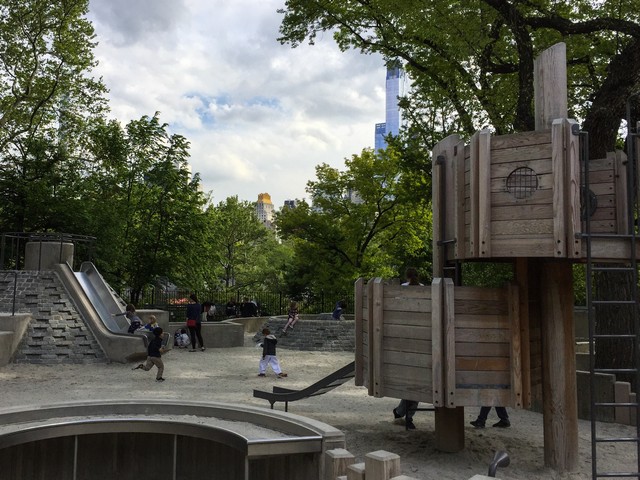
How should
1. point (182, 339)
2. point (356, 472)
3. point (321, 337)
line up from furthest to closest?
1. point (321, 337)
2. point (182, 339)
3. point (356, 472)

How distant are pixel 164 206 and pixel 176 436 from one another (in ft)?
86.7

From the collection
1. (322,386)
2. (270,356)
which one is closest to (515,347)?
(322,386)

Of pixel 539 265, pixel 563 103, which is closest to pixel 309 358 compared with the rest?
pixel 539 265

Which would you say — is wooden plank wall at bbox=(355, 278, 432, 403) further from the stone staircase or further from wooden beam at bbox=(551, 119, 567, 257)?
the stone staircase

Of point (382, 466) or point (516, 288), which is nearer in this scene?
point (382, 466)

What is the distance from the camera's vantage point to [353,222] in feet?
107

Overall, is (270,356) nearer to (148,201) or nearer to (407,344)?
(407,344)

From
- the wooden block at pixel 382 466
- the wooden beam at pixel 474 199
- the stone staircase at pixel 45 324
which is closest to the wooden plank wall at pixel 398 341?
the wooden beam at pixel 474 199

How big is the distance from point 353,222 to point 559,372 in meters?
24.6

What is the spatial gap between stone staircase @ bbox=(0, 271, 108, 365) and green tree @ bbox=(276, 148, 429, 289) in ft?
48.3

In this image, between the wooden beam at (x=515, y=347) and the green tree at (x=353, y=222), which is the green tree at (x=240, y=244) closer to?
the green tree at (x=353, y=222)

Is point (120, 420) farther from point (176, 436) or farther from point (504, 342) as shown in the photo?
point (504, 342)

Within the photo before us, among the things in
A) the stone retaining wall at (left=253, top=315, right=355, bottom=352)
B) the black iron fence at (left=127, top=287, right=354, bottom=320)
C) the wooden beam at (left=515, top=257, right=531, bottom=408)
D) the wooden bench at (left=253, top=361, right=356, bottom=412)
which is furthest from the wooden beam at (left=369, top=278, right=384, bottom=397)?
the black iron fence at (left=127, top=287, right=354, bottom=320)

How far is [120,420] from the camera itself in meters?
8.33
